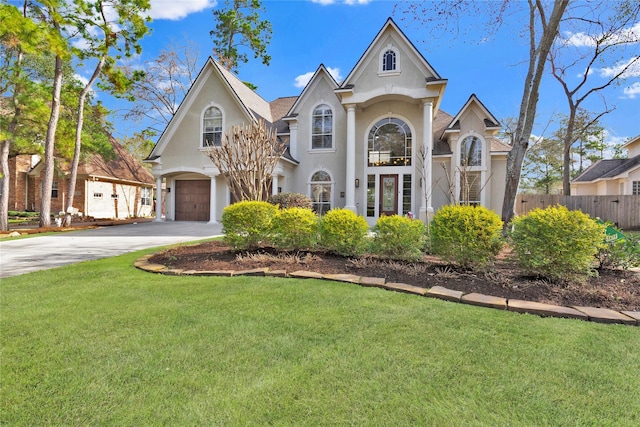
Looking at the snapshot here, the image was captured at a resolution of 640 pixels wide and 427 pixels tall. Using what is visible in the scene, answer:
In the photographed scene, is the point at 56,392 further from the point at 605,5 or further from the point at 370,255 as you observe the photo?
the point at 605,5

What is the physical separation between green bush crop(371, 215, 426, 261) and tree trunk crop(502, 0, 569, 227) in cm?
371

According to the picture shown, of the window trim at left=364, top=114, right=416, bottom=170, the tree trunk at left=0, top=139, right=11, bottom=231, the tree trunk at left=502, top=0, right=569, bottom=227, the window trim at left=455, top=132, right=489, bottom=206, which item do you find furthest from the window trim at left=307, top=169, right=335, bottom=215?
the tree trunk at left=0, top=139, right=11, bottom=231

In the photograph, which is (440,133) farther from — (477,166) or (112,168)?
(112,168)

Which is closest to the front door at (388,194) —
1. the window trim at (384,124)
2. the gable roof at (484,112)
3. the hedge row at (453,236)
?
the window trim at (384,124)

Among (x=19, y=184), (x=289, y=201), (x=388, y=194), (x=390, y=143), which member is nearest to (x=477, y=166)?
(x=390, y=143)

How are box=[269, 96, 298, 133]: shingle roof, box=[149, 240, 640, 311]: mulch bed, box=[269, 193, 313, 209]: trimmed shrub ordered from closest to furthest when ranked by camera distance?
box=[149, 240, 640, 311]: mulch bed, box=[269, 193, 313, 209]: trimmed shrub, box=[269, 96, 298, 133]: shingle roof

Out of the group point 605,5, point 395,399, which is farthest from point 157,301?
point 605,5

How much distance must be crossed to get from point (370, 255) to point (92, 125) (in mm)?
18380

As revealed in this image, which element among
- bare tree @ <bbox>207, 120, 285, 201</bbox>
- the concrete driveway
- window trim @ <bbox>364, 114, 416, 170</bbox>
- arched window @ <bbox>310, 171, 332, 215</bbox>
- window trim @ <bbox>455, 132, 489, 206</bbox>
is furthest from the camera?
arched window @ <bbox>310, 171, 332, 215</bbox>

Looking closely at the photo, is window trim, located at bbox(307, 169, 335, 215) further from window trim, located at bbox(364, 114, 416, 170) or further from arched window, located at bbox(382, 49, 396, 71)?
arched window, located at bbox(382, 49, 396, 71)

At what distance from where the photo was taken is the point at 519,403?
1.83 metres

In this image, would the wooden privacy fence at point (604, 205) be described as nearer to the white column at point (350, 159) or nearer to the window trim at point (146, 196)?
the white column at point (350, 159)

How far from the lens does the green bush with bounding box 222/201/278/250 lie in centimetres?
604

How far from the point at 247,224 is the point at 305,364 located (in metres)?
4.14
